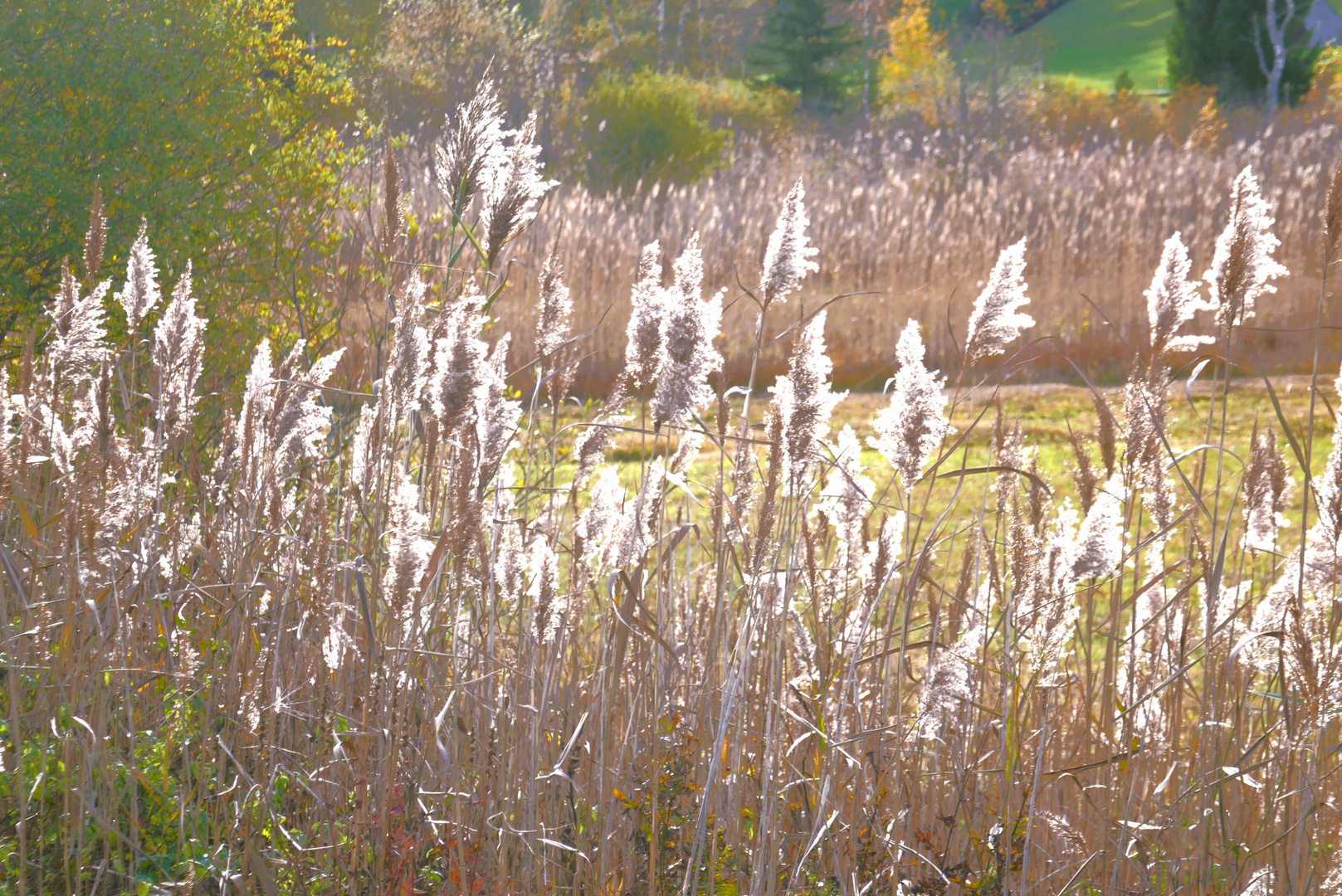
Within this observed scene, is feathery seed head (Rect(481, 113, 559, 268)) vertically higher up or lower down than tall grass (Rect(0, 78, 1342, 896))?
higher up

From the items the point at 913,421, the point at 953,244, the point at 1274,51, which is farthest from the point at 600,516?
the point at 1274,51

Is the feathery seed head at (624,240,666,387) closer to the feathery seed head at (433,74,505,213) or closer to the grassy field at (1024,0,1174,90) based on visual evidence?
the feathery seed head at (433,74,505,213)

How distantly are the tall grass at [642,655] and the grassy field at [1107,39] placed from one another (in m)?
48.5

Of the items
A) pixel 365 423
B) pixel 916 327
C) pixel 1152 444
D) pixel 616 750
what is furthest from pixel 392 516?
Result: pixel 1152 444

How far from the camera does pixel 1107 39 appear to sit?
53.8 metres

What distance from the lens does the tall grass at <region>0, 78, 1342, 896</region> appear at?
5.38 feet

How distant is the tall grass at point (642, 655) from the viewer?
1.64 meters

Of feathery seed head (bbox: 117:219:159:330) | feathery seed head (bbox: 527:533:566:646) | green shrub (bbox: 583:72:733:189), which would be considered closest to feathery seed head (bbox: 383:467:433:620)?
feathery seed head (bbox: 527:533:566:646)

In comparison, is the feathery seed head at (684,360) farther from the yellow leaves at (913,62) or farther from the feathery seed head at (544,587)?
the yellow leaves at (913,62)

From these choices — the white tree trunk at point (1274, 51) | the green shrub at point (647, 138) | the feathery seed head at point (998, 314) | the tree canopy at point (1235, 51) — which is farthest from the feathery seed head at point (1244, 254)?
the tree canopy at point (1235, 51)

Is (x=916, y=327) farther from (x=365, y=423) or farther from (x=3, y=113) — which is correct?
(x=3, y=113)

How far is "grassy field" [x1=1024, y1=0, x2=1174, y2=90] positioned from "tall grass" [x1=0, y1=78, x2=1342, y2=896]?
48.5 metres

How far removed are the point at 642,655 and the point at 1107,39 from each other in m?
59.3

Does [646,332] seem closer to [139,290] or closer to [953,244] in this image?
[139,290]
